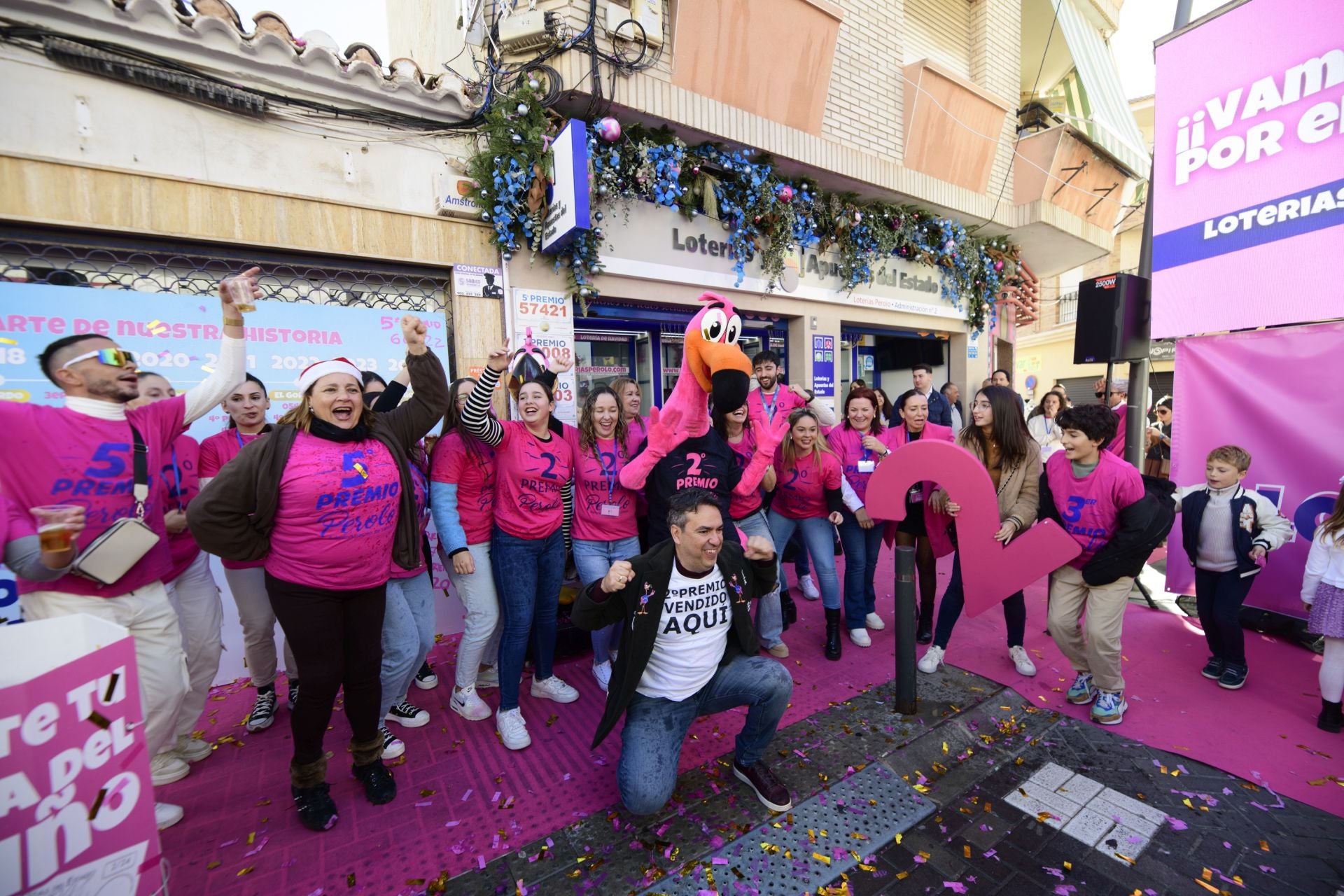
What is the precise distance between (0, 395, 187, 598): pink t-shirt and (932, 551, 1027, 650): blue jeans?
446 centimetres

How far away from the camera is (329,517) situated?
2.39 meters

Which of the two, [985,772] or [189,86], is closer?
[985,772]

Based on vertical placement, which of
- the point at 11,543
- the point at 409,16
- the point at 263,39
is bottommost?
the point at 11,543

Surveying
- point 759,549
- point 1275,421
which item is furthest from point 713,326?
point 1275,421

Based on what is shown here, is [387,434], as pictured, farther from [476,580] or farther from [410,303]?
[410,303]

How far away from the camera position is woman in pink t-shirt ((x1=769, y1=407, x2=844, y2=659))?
4.07 meters

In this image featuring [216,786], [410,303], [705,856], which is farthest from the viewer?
[410,303]

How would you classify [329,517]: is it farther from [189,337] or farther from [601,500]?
[189,337]

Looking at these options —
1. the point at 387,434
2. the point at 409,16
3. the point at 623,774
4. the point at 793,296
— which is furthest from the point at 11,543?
the point at 409,16

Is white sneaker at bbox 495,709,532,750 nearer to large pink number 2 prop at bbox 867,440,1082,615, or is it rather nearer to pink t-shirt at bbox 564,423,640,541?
pink t-shirt at bbox 564,423,640,541

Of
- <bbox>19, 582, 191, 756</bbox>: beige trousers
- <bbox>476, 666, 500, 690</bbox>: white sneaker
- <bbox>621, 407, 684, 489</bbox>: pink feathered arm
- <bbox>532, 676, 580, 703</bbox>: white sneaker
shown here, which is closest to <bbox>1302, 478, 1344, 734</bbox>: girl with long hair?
<bbox>621, 407, 684, 489</bbox>: pink feathered arm

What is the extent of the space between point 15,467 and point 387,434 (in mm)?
1302

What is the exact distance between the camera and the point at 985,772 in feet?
9.06

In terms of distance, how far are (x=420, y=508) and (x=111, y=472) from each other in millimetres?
1372
